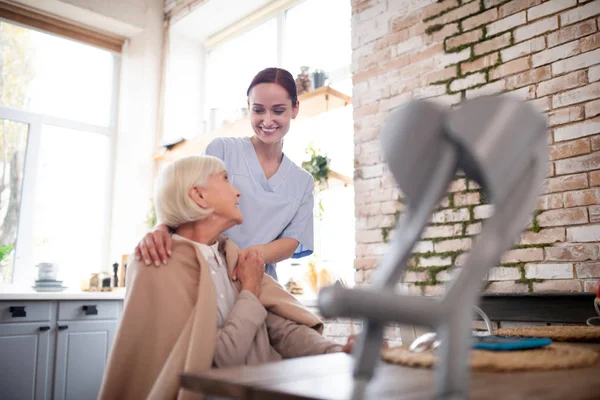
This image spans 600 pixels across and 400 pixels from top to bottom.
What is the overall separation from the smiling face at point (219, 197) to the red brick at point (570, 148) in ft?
4.66

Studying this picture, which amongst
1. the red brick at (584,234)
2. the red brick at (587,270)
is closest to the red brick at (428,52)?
the red brick at (584,234)

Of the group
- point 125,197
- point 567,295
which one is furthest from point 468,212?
point 125,197

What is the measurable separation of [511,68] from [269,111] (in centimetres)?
115

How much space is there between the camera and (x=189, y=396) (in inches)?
38.3

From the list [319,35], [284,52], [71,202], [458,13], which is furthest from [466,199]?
[71,202]

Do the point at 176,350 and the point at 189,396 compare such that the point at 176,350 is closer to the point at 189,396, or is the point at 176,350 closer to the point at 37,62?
the point at 189,396

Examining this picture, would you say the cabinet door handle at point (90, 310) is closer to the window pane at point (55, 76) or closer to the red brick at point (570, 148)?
the window pane at point (55, 76)

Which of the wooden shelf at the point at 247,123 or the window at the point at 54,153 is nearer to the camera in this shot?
the wooden shelf at the point at 247,123

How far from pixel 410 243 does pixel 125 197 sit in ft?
15.5

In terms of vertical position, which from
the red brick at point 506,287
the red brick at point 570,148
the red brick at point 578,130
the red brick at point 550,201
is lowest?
the red brick at point 506,287

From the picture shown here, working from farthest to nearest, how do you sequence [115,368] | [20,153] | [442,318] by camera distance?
[20,153], [115,368], [442,318]

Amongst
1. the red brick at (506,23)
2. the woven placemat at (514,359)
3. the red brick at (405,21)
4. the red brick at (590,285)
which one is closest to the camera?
the woven placemat at (514,359)

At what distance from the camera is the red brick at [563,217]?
2070 millimetres

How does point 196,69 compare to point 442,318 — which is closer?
point 442,318
